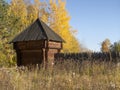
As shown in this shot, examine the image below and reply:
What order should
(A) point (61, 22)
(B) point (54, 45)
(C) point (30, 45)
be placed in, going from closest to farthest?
(C) point (30, 45) → (B) point (54, 45) → (A) point (61, 22)

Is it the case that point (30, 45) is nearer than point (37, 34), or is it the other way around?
point (30, 45)

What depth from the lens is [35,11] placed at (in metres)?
34.2

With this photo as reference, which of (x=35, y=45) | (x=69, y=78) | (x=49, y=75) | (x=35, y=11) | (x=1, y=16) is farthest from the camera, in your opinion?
(x=35, y=11)

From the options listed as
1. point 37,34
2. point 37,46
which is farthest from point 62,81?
point 37,34

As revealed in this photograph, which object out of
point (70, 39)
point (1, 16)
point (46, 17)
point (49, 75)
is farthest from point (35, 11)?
point (49, 75)

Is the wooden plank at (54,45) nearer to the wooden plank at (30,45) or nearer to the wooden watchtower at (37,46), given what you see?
the wooden watchtower at (37,46)

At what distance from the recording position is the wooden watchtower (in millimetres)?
20672

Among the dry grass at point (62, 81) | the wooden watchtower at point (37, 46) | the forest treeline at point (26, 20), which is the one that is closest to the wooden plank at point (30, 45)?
the wooden watchtower at point (37, 46)

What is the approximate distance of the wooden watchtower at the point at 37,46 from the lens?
20672 millimetres

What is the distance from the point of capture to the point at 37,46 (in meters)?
20.8

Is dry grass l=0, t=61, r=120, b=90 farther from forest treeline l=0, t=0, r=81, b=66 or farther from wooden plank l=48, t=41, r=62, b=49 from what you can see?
forest treeline l=0, t=0, r=81, b=66

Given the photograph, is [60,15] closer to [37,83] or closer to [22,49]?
[22,49]

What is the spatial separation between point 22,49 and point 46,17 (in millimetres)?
11520

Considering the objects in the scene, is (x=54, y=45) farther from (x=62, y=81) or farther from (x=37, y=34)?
(x=62, y=81)
